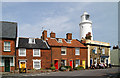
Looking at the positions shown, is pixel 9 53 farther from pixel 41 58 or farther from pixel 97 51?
pixel 97 51

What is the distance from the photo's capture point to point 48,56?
32.6 meters

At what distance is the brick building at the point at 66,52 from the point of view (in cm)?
3362

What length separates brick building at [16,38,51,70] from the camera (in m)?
30.0

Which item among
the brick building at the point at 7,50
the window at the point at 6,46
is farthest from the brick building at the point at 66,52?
the window at the point at 6,46

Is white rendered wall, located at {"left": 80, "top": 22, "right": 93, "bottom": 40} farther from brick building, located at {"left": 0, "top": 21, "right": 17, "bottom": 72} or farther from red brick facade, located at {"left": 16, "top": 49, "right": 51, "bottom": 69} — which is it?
brick building, located at {"left": 0, "top": 21, "right": 17, "bottom": 72}

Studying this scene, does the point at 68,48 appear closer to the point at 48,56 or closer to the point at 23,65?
the point at 48,56

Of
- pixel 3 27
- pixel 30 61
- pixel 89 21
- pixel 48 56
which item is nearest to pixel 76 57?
pixel 48 56

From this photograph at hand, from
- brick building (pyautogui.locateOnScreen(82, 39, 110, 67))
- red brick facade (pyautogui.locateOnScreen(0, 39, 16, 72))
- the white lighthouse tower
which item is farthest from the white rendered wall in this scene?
red brick facade (pyautogui.locateOnScreen(0, 39, 16, 72))

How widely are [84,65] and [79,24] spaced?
22683 millimetres

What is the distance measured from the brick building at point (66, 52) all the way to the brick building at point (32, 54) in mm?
1459

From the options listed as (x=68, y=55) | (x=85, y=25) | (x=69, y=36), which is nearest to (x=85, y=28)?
(x=85, y=25)

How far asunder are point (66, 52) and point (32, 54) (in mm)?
8162

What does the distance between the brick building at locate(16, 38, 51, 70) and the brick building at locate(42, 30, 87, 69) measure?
1459mm

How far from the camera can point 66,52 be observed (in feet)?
115
